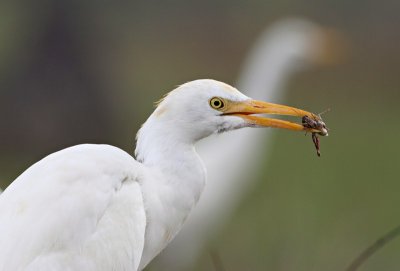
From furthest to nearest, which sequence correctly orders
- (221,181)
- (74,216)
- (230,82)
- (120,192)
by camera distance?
(230,82) → (221,181) → (120,192) → (74,216)

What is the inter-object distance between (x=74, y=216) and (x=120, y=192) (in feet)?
0.65

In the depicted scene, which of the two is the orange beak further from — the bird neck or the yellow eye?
the bird neck

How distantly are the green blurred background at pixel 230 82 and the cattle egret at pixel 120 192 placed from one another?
5.12 ft

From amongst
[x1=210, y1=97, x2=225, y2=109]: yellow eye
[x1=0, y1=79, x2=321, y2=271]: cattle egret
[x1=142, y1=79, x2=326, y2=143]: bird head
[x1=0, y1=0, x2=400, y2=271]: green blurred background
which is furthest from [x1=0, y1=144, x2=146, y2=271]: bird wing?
[x1=0, y1=0, x2=400, y2=271]: green blurred background

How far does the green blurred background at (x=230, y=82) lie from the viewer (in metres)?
8.44

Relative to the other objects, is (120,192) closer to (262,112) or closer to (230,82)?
(262,112)

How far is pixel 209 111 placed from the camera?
4270 mm

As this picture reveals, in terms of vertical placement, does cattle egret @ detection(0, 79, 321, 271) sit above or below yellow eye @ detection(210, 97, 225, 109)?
below

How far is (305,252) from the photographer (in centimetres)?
573

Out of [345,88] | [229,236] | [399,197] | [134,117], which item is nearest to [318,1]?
[345,88]

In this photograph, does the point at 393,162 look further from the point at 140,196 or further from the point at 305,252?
the point at 140,196

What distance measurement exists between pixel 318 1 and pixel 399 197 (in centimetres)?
570

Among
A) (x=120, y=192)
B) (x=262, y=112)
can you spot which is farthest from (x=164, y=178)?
(x=262, y=112)

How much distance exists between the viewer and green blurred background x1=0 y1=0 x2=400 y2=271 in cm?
844
